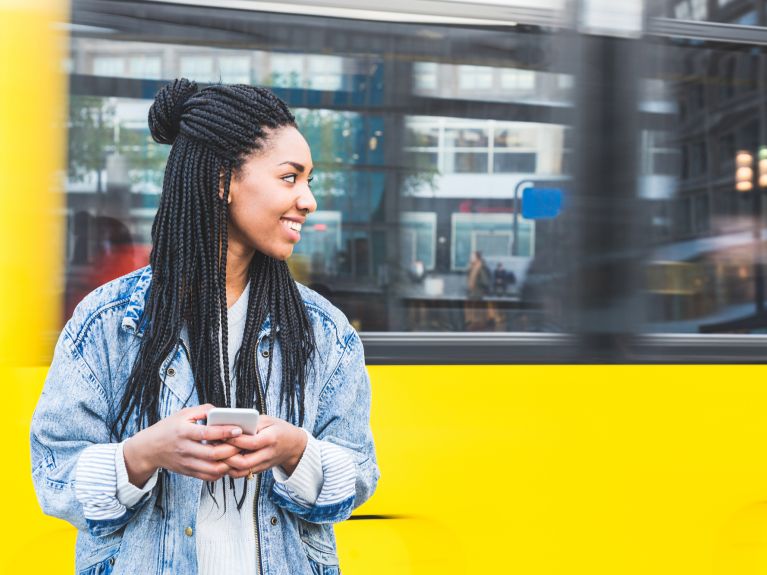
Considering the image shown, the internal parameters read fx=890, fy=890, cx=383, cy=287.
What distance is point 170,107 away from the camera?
1.58m

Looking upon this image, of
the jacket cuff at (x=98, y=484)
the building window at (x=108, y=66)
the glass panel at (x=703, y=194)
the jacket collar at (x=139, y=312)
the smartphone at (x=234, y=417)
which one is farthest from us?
the glass panel at (x=703, y=194)

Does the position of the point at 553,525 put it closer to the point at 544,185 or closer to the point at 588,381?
the point at 588,381

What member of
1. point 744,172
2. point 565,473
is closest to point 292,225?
point 565,473

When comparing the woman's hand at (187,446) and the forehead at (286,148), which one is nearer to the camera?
the woman's hand at (187,446)

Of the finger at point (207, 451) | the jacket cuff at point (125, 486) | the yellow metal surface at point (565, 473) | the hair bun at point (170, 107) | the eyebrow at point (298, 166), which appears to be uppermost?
the hair bun at point (170, 107)

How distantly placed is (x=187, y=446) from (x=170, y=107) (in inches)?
24.0

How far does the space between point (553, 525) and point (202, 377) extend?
1.48 metres

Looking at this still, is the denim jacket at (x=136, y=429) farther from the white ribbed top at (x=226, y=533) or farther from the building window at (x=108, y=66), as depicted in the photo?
the building window at (x=108, y=66)

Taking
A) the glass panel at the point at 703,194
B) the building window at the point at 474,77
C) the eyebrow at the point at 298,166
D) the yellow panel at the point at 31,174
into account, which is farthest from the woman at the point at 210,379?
the glass panel at the point at 703,194

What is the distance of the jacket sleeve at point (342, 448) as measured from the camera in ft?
5.08

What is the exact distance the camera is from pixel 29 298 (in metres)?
2.42

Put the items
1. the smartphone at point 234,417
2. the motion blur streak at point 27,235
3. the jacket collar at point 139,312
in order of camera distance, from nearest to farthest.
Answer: the smartphone at point 234,417
the jacket collar at point 139,312
the motion blur streak at point 27,235

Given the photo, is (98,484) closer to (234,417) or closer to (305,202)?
(234,417)

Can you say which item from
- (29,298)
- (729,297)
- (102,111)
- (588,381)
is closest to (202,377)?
(29,298)
